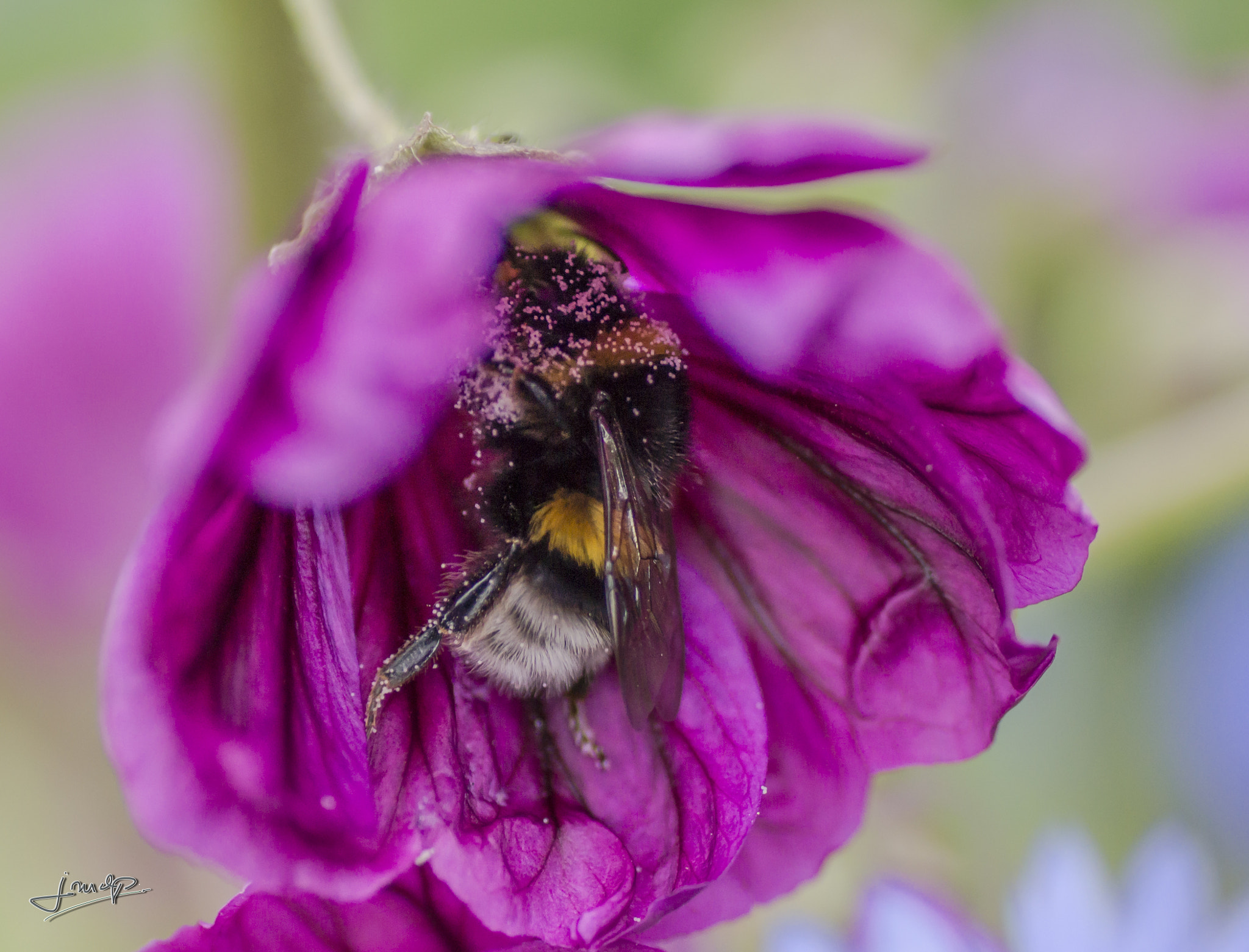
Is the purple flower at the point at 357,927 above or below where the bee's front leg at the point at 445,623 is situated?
below

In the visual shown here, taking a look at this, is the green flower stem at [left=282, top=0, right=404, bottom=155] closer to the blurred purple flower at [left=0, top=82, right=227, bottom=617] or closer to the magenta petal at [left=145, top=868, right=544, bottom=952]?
the magenta petal at [left=145, top=868, right=544, bottom=952]

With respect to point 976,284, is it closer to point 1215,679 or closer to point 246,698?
point 246,698

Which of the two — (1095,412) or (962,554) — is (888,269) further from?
(1095,412)

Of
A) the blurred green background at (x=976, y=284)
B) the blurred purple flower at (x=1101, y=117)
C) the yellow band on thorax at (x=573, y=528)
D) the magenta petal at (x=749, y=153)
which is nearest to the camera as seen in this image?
the magenta petal at (x=749, y=153)

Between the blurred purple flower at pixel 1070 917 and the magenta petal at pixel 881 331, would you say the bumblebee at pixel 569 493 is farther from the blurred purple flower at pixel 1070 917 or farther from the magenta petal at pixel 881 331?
the blurred purple flower at pixel 1070 917

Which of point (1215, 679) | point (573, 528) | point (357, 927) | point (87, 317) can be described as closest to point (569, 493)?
point (573, 528)

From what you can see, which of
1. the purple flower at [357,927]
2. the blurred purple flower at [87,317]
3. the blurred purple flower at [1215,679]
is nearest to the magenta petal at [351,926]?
the purple flower at [357,927]

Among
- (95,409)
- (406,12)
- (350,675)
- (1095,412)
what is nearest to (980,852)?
(1095,412)
